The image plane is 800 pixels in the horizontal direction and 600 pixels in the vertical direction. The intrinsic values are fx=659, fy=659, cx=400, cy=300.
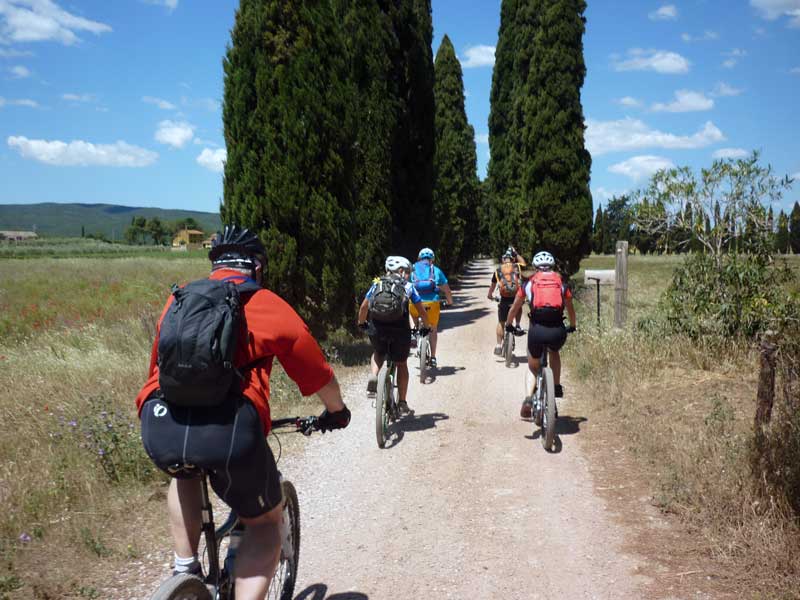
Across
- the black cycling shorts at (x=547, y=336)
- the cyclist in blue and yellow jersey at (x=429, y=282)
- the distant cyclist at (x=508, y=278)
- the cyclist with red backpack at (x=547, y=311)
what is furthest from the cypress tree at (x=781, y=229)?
the cyclist in blue and yellow jersey at (x=429, y=282)

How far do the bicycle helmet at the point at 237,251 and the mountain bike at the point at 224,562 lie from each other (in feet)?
2.27

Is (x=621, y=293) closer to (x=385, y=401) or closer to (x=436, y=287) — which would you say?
(x=436, y=287)

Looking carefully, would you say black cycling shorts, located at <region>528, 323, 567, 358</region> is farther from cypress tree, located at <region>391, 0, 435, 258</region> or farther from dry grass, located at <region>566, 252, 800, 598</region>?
cypress tree, located at <region>391, 0, 435, 258</region>

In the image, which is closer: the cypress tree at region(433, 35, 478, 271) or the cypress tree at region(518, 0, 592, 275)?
the cypress tree at region(518, 0, 592, 275)

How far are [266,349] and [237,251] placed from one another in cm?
48

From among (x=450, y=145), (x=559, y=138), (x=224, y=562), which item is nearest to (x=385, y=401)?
(x=224, y=562)

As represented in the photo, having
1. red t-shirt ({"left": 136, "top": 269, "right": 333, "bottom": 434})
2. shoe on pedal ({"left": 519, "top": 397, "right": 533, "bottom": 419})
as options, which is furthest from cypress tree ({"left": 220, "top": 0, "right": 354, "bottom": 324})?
red t-shirt ({"left": 136, "top": 269, "right": 333, "bottom": 434})

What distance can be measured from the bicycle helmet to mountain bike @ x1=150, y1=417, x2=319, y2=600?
69 cm

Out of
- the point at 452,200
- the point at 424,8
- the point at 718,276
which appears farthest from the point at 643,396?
the point at 452,200

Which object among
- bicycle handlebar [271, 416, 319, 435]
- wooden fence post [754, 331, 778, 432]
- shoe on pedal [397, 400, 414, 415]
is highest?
bicycle handlebar [271, 416, 319, 435]

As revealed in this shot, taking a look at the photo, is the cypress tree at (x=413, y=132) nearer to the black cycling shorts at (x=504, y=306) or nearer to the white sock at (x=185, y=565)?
the black cycling shorts at (x=504, y=306)

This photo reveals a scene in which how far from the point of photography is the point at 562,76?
2092 cm

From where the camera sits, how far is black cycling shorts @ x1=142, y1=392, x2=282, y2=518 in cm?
236

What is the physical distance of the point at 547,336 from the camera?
7039 millimetres
